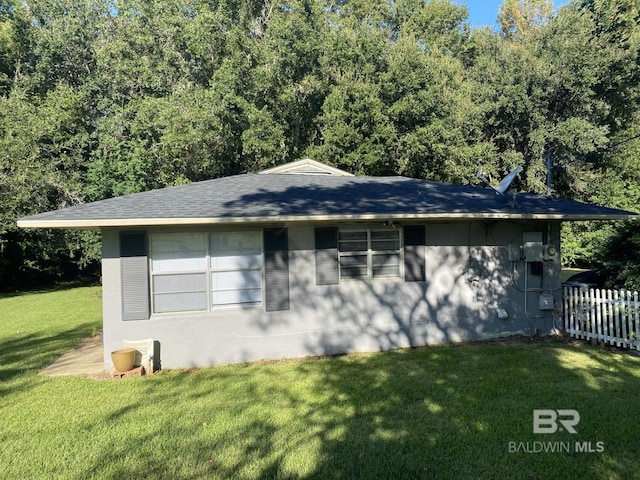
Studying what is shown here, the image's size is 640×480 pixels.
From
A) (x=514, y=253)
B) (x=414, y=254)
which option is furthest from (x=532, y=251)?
(x=414, y=254)

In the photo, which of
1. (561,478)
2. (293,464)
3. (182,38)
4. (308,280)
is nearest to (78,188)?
(182,38)

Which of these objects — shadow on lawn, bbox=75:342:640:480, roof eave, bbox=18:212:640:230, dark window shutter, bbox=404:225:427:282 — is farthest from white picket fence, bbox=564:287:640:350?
dark window shutter, bbox=404:225:427:282

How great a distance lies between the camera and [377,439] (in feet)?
13.3

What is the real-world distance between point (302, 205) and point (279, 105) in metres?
11.8

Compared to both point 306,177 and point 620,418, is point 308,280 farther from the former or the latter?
point 620,418

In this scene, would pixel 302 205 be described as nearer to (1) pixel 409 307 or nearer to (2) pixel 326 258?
(2) pixel 326 258

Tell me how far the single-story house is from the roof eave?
21mm

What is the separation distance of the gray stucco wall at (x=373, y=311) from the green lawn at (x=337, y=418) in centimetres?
46

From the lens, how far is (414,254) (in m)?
7.69

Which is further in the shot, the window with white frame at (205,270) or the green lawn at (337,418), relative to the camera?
the window with white frame at (205,270)

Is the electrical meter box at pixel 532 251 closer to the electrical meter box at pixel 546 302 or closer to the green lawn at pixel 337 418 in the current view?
the electrical meter box at pixel 546 302

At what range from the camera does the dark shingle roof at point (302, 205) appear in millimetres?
6266

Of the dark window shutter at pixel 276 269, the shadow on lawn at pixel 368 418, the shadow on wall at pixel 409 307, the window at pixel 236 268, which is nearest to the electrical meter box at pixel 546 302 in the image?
the shadow on wall at pixel 409 307

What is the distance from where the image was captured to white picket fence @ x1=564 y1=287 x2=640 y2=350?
23.2 ft
